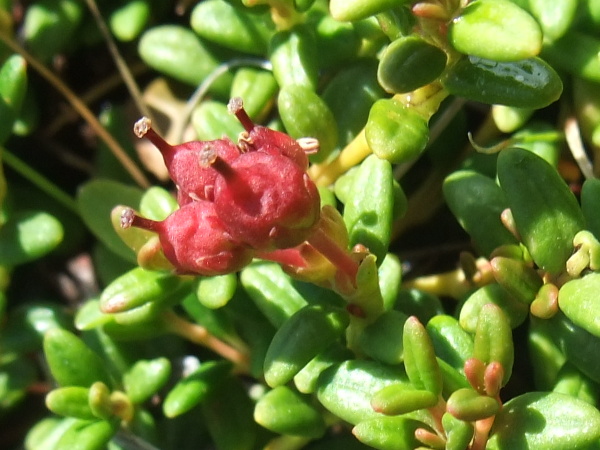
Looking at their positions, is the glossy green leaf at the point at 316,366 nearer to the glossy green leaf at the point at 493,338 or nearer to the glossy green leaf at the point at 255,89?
the glossy green leaf at the point at 493,338

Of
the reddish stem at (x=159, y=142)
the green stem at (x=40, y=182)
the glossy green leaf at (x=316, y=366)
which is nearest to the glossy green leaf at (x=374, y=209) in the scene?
the glossy green leaf at (x=316, y=366)

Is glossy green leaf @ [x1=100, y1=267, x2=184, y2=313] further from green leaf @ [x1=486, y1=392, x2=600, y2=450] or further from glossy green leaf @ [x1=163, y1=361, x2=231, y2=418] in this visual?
green leaf @ [x1=486, y1=392, x2=600, y2=450]

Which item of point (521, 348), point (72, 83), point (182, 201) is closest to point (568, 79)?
point (521, 348)

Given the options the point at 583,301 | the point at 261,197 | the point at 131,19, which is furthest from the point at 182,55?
the point at 583,301

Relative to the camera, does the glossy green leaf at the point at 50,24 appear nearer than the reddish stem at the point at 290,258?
No

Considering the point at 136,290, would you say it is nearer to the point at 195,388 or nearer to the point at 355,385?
the point at 195,388

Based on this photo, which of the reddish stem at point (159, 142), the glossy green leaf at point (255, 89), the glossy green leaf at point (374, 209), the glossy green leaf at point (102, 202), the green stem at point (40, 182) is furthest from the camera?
the green stem at point (40, 182)

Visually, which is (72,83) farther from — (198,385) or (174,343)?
(198,385)
